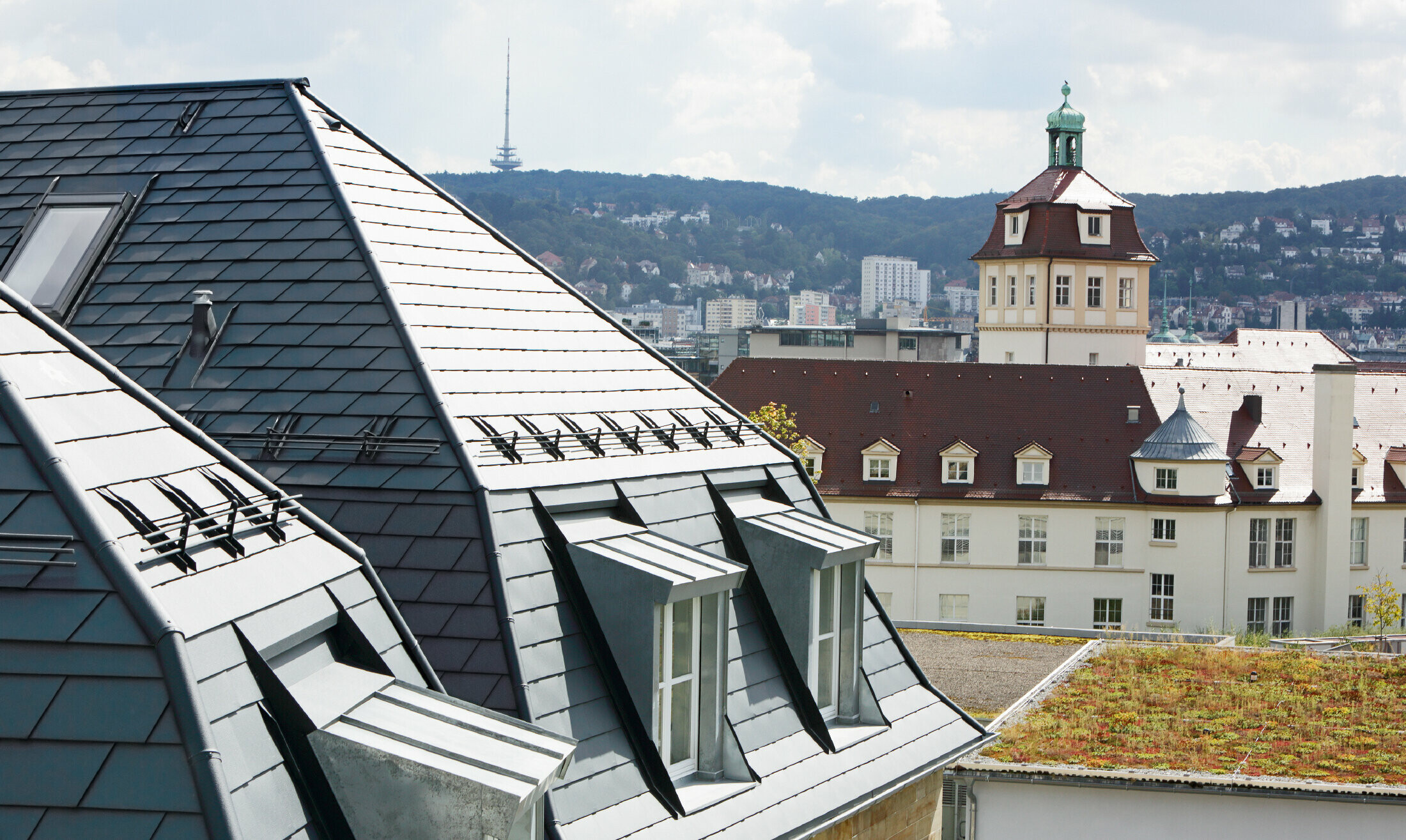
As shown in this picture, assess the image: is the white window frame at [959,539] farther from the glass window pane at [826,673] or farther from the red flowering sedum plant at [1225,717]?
the glass window pane at [826,673]

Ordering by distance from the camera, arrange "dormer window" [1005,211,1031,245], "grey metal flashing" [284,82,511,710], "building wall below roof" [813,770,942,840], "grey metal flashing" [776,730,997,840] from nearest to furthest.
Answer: "grey metal flashing" [284,82,511,710] → "grey metal flashing" [776,730,997,840] → "building wall below roof" [813,770,942,840] → "dormer window" [1005,211,1031,245]

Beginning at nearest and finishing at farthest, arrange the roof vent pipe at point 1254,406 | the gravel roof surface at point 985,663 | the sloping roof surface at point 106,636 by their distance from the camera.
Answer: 1. the sloping roof surface at point 106,636
2. the gravel roof surface at point 985,663
3. the roof vent pipe at point 1254,406

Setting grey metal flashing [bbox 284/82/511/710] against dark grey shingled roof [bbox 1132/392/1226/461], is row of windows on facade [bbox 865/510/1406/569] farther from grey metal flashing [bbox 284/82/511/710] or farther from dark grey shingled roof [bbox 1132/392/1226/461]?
grey metal flashing [bbox 284/82/511/710]

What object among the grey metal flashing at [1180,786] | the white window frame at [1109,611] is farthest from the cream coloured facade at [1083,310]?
the grey metal flashing at [1180,786]

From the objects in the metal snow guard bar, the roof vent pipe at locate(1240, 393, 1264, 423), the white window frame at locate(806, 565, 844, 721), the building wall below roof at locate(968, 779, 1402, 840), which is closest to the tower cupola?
the roof vent pipe at locate(1240, 393, 1264, 423)

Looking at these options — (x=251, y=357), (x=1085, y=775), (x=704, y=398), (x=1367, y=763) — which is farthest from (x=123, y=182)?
(x=1367, y=763)

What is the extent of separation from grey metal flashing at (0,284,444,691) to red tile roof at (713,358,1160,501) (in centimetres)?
5582

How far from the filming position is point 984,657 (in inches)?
1448

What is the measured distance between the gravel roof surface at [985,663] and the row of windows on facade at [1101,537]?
892 inches

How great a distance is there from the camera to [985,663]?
118 feet

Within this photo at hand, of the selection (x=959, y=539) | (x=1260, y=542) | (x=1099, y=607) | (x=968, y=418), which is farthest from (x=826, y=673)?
(x=1260, y=542)

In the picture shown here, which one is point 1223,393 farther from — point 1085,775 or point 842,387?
point 1085,775

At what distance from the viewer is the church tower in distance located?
298 feet

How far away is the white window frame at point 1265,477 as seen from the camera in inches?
2514
